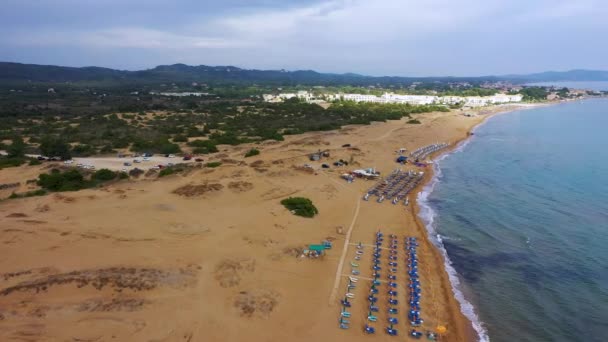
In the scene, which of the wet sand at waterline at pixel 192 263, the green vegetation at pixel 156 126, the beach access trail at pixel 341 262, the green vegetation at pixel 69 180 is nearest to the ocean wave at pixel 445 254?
the wet sand at waterline at pixel 192 263

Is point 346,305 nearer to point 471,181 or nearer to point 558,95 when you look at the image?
point 471,181

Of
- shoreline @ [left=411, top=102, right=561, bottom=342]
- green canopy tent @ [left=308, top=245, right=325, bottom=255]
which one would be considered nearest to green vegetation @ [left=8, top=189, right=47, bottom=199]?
green canopy tent @ [left=308, top=245, right=325, bottom=255]

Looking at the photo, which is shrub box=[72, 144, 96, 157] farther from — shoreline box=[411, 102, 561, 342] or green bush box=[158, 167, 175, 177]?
shoreline box=[411, 102, 561, 342]

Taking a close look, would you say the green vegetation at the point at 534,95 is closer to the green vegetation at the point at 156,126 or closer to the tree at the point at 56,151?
the green vegetation at the point at 156,126

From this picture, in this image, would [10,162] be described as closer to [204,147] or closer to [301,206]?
[204,147]

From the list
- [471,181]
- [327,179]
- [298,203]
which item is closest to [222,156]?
[327,179]

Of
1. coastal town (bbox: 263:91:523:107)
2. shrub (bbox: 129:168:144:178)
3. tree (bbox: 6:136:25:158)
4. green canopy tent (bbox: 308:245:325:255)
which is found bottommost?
green canopy tent (bbox: 308:245:325:255)
